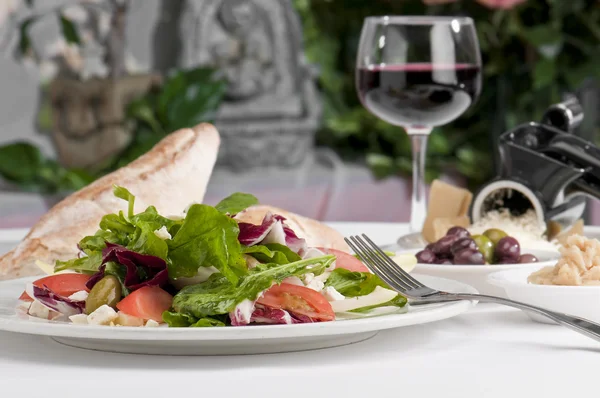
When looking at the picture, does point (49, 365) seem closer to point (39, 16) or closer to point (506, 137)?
point (506, 137)

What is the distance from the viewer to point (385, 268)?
0.90 meters

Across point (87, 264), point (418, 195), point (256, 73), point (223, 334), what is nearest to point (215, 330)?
point (223, 334)

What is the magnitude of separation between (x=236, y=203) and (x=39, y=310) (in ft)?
0.71

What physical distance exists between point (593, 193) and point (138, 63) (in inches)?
102

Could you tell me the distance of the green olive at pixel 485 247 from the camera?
1.13m

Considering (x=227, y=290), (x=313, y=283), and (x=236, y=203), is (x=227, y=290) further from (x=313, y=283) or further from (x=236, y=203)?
(x=236, y=203)

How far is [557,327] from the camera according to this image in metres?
0.89

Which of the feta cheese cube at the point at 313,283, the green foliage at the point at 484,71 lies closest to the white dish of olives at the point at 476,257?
the feta cheese cube at the point at 313,283

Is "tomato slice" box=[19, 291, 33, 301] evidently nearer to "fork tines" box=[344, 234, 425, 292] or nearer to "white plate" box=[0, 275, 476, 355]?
"white plate" box=[0, 275, 476, 355]

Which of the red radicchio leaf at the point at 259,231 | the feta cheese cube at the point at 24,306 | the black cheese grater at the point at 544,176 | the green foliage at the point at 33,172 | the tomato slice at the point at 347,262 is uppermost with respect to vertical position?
the red radicchio leaf at the point at 259,231

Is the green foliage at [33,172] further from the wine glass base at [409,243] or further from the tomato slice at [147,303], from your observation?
the tomato slice at [147,303]

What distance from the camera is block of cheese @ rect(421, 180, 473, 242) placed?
140 cm

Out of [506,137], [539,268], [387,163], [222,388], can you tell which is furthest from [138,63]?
[222,388]

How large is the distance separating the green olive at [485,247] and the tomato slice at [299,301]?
15.0 inches
